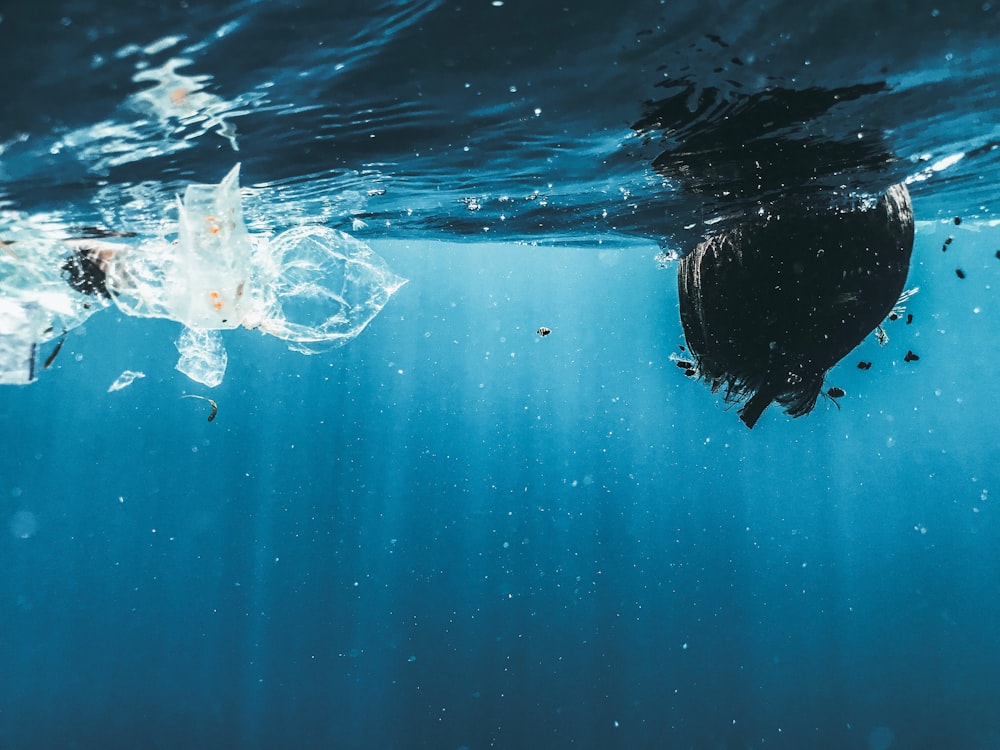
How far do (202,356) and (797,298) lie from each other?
443 cm

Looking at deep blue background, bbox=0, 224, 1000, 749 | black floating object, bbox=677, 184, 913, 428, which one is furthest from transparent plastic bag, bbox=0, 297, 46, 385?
deep blue background, bbox=0, 224, 1000, 749

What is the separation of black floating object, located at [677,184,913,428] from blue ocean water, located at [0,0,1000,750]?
0.92m

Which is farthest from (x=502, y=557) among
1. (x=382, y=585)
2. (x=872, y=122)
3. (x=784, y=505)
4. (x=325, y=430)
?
(x=872, y=122)

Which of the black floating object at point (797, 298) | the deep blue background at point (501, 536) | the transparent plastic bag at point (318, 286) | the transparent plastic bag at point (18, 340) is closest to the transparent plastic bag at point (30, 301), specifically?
the transparent plastic bag at point (18, 340)

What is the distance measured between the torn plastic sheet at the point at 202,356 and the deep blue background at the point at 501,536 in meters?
12.9

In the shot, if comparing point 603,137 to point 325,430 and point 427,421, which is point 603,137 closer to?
point 325,430

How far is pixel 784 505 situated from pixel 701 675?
3190cm

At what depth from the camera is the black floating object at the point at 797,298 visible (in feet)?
12.4

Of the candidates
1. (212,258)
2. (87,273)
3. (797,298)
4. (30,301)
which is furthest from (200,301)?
(797,298)

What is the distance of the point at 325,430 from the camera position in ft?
135

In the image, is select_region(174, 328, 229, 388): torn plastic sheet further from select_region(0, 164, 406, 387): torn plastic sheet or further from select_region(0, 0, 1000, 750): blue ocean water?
select_region(0, 0, 1000, 750): blue ocean water

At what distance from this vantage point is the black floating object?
3789mm

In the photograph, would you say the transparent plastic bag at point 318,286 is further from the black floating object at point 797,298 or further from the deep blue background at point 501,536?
the deep blue background at point 501,536

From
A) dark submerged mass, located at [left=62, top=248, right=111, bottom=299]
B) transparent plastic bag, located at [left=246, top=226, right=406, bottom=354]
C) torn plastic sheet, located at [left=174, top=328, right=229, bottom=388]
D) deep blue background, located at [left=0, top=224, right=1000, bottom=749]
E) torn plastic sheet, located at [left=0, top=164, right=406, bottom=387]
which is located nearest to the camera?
torn plastic sheet, located at [left=0, top=164, right=406, bottom=387]
